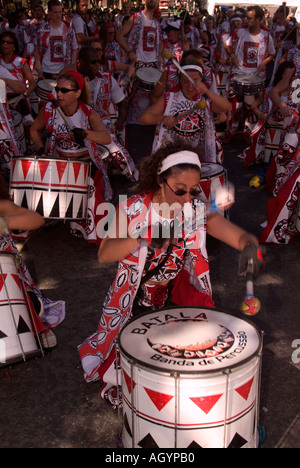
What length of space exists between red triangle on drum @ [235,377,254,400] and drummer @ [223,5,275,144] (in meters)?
6.64

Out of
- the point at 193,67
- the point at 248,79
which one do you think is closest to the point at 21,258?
the point at 193,67

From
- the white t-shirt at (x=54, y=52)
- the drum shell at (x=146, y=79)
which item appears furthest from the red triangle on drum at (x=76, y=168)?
the white t-shirt at (x=54, y=52)

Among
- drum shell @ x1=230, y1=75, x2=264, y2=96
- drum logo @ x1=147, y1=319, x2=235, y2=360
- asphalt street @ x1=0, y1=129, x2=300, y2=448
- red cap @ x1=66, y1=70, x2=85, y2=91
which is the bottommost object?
asphalt street @ x1=0, y1=129, x2=300, y2=448

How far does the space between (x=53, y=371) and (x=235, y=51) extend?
7.04 meters

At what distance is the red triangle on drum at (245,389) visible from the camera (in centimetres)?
216

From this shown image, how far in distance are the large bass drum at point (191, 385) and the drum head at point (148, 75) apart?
19.4 ft

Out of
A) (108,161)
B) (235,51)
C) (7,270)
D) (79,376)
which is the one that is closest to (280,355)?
(79,376)

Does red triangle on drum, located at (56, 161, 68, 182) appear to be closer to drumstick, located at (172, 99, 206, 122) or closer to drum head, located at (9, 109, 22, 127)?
drumstick, located at (172, 99, 206, 122)

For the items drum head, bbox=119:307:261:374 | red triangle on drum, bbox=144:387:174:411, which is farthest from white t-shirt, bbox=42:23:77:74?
red triangle on drum, bbox=144:387:174:411

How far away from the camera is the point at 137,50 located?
930 cm

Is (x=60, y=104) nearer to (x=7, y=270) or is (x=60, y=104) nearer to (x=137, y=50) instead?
(x=7, y=270)

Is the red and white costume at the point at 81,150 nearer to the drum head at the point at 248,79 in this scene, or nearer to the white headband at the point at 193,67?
the white headband at the point at 193,67

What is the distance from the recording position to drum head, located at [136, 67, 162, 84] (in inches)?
304

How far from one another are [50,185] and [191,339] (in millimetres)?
2448
